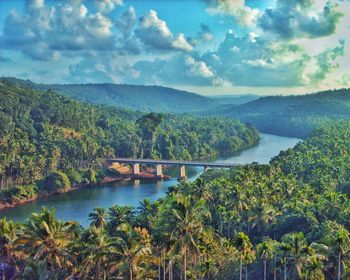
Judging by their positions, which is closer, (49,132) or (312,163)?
(312,163)

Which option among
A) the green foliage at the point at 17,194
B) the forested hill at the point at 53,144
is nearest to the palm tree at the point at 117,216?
the green foliage at the point at 17,194

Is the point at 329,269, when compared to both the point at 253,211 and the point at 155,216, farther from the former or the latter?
the point at 155,216

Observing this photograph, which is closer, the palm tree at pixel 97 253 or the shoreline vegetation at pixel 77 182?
the palm tree at pixel 97 253

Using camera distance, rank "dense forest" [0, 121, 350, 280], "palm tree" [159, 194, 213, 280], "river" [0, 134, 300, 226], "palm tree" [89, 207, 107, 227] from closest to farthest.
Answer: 1. "palm tree" [159, 194, 213, 280]
2. "dense forest" [0, 121, 350, 280]
3. "palm tree" [89, 207, 107, 227]
4. "river" [0, 134, 300, 226]

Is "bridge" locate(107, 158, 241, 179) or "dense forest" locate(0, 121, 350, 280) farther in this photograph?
"bridge" locate(107, 158, 241, 179)

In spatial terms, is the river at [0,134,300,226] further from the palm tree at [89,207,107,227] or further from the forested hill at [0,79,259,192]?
the palm tree at [89,207,107,227]

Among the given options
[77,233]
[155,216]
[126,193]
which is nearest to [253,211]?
[155,216]

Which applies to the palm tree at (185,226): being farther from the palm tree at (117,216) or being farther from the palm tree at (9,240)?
the palm tree at (117,216)

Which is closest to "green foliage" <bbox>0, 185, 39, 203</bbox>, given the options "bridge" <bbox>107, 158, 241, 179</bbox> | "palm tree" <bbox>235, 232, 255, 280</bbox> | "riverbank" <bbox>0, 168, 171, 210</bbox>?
"riverbank" <bbox>0, 168, 171, 210</bbox>
